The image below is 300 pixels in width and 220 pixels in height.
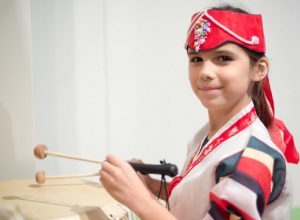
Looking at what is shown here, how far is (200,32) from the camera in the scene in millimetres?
751

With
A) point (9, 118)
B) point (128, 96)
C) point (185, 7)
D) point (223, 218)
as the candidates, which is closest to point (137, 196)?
point (223, 218)

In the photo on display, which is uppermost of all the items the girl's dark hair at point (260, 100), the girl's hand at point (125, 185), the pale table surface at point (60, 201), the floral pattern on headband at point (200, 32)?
the floral pattern on headband at point (200, 32)

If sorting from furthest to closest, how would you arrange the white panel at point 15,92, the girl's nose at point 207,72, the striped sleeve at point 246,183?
the white panel at point 15,92
the girl's nose at point 207,72
the striped sleeve at point 246,183

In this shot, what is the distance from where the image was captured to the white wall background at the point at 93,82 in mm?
1217

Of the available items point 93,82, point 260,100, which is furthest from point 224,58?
point 93,82

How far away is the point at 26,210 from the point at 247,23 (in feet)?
2.19

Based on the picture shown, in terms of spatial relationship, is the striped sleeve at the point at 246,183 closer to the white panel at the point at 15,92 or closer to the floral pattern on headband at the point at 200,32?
the floral pattern on headband at the point at 200,32

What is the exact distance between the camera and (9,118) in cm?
122

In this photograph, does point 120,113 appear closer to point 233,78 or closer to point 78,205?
point 78,205

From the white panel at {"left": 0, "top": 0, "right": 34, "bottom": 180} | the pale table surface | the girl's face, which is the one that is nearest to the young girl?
the girl's face

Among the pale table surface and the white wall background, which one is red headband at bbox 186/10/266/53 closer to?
the pale table surface

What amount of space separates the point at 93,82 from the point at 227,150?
0.86 metres

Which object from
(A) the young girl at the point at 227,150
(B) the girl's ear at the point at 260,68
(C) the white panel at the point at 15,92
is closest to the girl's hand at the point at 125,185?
(A) the young girl at the point at 227,150

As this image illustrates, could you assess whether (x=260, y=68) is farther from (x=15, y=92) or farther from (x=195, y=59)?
(x=15, y=92)
